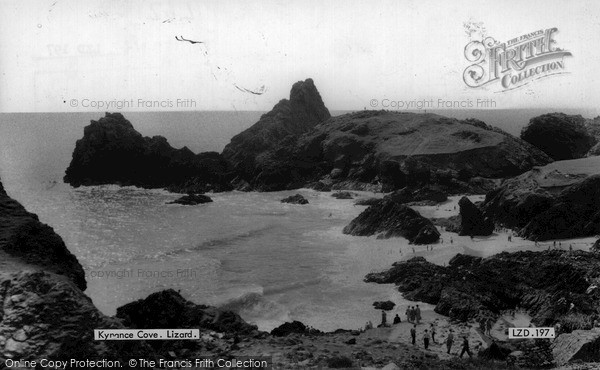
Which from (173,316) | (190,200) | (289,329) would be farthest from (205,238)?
(289,329)

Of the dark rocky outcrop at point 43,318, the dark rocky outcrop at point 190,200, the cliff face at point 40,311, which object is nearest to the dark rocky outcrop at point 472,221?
the dark rocky outcrop at point 190,200

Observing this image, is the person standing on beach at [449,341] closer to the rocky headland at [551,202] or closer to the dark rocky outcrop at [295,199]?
the rocky headland at [551,202]

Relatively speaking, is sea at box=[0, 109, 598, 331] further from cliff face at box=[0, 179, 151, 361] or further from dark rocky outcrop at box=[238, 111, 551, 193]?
cliff face at box=[0, 179, 151, 361]

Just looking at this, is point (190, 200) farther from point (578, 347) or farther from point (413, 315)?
point (578, 347)

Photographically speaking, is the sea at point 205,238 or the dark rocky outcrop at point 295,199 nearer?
Result: the sea at point 205,238

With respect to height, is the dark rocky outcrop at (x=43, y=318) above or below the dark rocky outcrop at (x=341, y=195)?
below

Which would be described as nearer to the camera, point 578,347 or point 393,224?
point 578,347

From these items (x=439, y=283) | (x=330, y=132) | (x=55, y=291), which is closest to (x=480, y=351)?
(x=439, y=283)
